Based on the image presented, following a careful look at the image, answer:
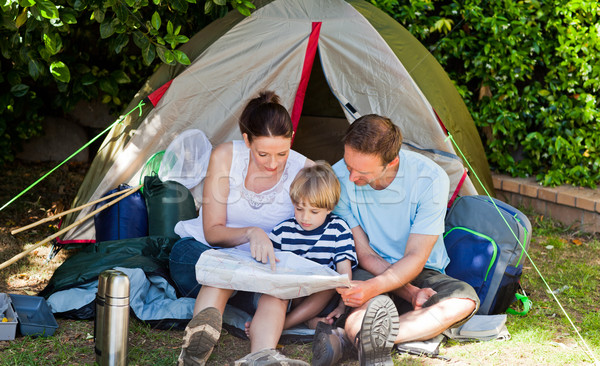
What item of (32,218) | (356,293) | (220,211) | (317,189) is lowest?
(32,218)

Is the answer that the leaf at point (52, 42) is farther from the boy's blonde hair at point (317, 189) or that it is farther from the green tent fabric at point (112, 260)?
the boy's blonde hair at point (317, 189)

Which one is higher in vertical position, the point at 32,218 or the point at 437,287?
the point at 437,287

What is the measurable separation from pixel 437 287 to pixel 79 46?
300 centimetres

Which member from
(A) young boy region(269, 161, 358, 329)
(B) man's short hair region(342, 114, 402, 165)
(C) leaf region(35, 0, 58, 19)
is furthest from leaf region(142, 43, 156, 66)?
(B) man's short hair region(342, 114, 402, 165)

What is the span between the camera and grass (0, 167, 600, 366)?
7.34ft

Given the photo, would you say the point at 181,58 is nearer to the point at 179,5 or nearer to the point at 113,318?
the point at 179,5

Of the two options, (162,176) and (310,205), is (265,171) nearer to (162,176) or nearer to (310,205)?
(310,205)

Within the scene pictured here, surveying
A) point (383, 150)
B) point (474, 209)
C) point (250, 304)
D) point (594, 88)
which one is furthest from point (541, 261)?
point (250, 304)

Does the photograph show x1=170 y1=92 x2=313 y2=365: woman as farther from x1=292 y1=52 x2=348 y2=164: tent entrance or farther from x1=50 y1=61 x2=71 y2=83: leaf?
x1=292 y1=52 x2=348 y2=164: tent entrance

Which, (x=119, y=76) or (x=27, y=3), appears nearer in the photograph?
(x=27, y=3)

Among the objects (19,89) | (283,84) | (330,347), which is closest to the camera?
(330,347)

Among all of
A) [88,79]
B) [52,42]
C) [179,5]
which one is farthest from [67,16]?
[88,79]

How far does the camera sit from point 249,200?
2.64 metres

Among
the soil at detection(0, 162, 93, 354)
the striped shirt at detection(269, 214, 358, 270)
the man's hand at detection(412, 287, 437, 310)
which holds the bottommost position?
the soil at detection(0, 162, 93, 354)
